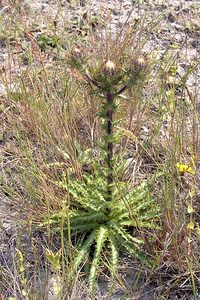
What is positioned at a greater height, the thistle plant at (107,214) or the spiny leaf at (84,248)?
the thistle plant at (107,214)

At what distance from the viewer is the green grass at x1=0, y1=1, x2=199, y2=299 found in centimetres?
149

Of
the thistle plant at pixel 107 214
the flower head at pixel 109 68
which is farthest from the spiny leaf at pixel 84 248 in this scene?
the flower head at pixel 109 68

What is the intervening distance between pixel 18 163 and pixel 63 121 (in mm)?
290

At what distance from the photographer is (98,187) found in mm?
1786

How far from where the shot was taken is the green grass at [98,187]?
1.49m

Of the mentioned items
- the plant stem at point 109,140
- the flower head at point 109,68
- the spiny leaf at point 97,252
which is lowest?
the spiny leaf at point 97,252

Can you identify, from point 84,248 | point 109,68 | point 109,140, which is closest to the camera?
point 109,68

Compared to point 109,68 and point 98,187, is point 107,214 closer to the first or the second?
point 98,187

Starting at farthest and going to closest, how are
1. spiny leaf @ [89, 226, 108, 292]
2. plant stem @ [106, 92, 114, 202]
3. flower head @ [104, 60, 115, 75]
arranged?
→ spiny leaf @ [89, 226, 108, 292] → plant stem @ [106, 92, 114, 202] → flower head @ [104, 60, 115, 75]

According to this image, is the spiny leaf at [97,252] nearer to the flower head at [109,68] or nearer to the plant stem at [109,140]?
the plant stem at [109,140]

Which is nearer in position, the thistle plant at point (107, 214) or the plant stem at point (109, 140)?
the plant stem at point (109, 140)

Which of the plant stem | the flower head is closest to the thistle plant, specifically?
the plant stem

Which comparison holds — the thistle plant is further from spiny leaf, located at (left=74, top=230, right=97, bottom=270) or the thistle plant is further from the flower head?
the flower head

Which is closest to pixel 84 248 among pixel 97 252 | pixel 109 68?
pixel 97 252
